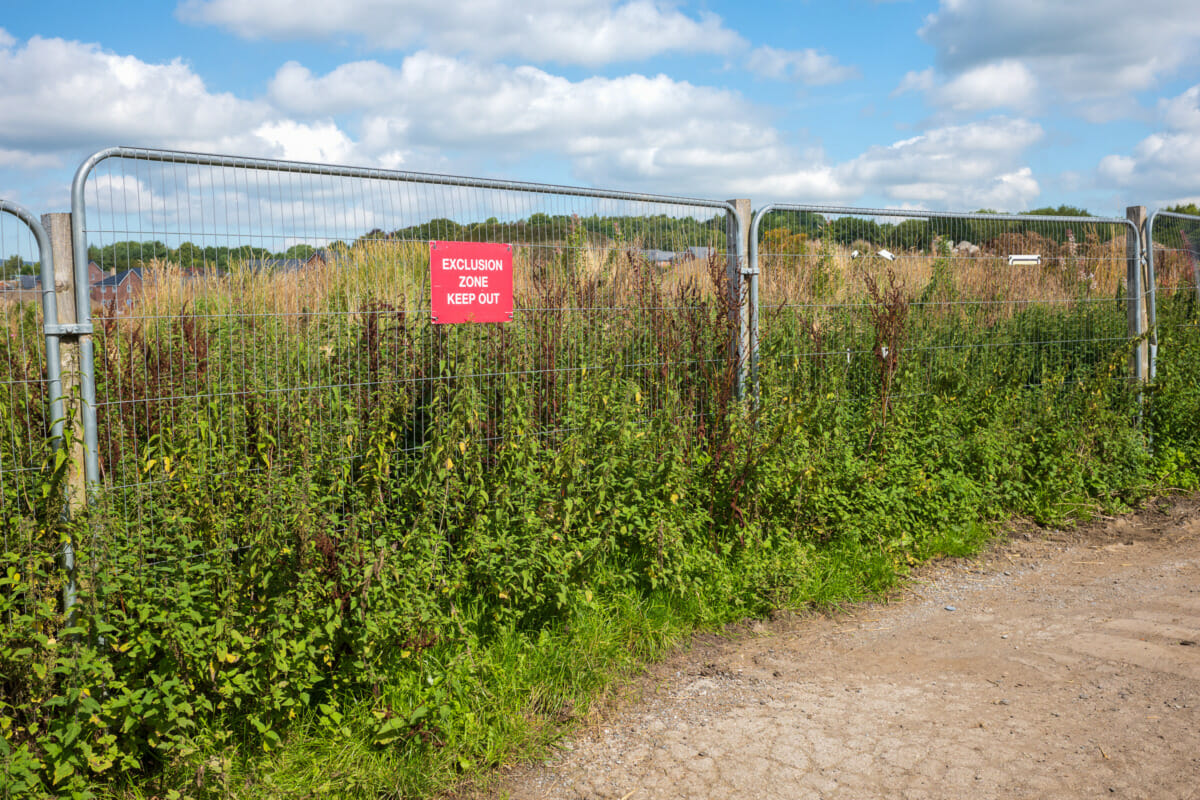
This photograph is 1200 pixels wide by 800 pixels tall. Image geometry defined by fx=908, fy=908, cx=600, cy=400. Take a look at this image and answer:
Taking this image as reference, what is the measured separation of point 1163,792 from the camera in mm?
3490

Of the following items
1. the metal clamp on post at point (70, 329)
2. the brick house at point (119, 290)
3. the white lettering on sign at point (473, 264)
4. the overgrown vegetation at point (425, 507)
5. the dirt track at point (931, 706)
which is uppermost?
the white lettering on sign at point (473, 264)

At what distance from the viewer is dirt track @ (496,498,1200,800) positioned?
3635 mm

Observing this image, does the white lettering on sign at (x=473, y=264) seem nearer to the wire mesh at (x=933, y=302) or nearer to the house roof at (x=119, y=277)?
the house roof at (x=119, y=277)

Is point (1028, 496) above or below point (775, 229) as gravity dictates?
below

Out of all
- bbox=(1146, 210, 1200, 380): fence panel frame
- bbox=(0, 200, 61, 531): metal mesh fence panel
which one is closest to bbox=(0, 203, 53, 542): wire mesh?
bbox=(0, 200, 61, 531): metal mesh fence panel

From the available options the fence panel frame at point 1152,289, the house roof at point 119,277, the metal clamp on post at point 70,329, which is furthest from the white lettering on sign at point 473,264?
the fence panel frame at point 1152,289

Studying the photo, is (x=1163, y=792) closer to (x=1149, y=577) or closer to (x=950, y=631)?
(x=950, y=631)

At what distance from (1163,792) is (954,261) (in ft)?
16.9

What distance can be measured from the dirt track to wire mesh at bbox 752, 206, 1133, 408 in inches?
69.7

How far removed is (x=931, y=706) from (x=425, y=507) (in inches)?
101

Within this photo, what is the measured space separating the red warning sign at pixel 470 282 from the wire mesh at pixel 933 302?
2108mm

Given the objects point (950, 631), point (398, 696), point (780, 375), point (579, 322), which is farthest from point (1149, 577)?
point (398, 696)

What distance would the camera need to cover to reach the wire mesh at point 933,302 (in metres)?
6.78

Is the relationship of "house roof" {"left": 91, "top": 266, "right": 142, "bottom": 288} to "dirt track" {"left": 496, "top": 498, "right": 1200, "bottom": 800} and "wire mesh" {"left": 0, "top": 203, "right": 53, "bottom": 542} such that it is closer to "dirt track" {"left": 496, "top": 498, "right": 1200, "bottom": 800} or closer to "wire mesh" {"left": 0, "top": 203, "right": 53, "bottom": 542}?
"wire mesh" {"left": 0, "top": 203, "right": 53, "bottom": 542}
